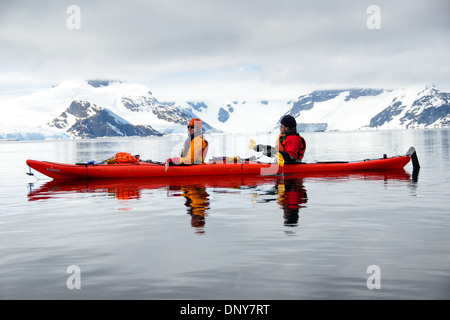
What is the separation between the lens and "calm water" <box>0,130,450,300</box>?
6188 millimetres

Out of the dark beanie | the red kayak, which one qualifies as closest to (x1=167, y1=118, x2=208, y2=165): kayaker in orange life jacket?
the red kayak

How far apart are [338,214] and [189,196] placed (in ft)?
18.3

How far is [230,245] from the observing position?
835 centimetres

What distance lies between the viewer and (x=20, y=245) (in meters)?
8.80

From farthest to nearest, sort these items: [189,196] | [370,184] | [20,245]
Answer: [370,184] < [189,196] < [20,245]

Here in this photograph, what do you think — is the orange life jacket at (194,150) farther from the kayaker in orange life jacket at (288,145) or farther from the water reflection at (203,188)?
the kayaker in orange life jacket at (288,145)

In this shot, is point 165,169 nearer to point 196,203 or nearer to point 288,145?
point 288,145

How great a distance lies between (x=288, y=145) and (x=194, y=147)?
13.4ft

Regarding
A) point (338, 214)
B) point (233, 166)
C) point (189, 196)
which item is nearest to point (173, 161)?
point (233, 166)

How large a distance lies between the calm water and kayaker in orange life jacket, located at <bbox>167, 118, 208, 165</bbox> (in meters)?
3.83

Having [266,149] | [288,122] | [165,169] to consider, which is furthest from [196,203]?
[165,169]

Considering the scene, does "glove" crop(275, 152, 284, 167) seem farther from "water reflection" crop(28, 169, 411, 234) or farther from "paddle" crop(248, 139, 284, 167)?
"water reflection" crop(28, 169, 411, 234)

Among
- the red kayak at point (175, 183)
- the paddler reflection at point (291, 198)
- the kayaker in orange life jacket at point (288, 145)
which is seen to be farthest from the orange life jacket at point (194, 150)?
the paddler reflection at point (291, 198)
